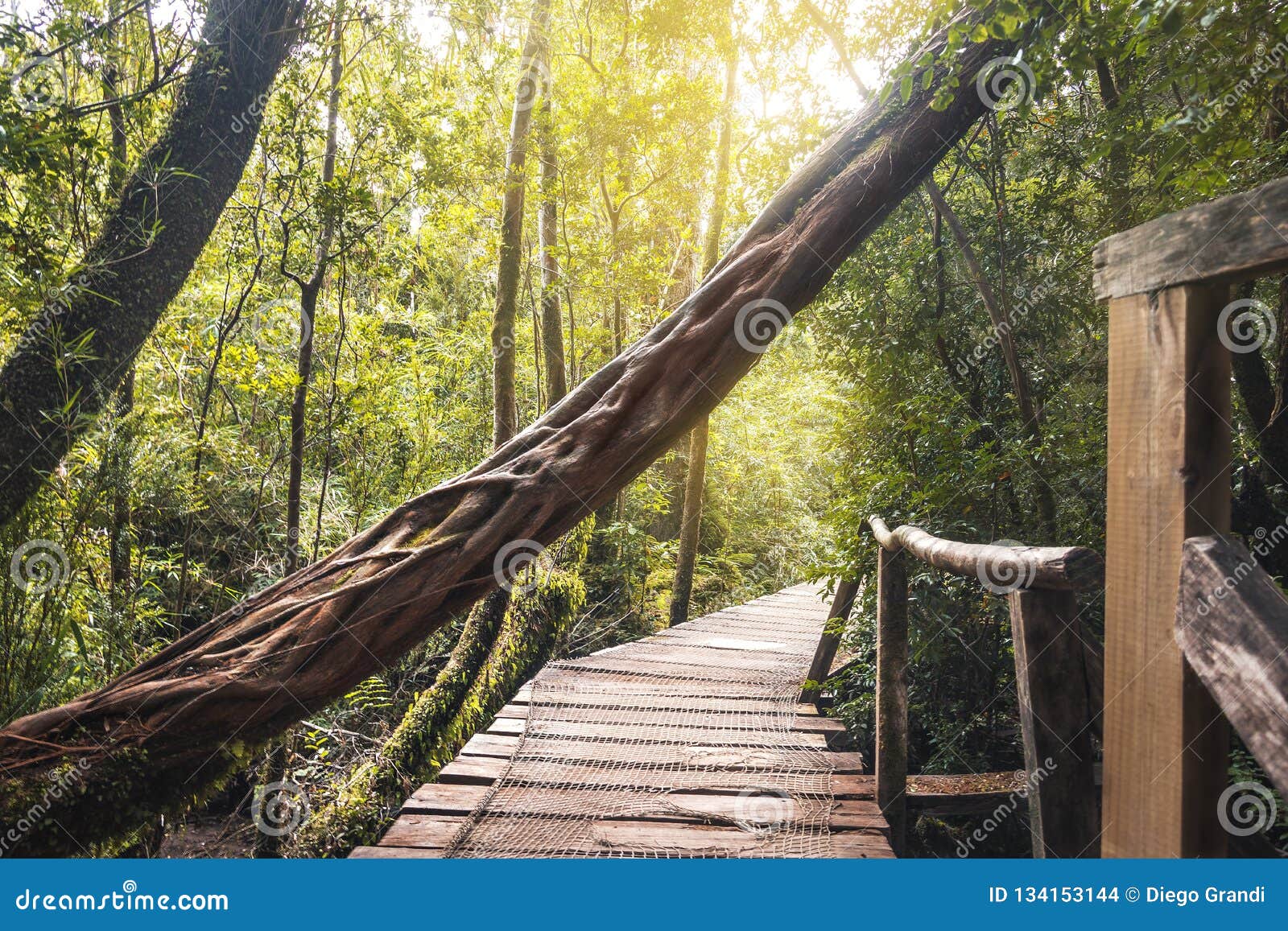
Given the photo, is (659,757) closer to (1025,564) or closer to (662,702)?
(662,702)

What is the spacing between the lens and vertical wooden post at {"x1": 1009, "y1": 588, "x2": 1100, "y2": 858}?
54.8 inches

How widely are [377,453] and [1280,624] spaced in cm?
633

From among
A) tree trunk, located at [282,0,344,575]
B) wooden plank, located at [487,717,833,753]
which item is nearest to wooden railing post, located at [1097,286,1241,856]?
Answer: wooden plank, located at [487,717,833,753]

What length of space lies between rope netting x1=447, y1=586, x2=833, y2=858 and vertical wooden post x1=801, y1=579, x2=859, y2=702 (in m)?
0.12

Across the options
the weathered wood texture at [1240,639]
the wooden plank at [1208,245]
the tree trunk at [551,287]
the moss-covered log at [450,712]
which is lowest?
the moss-covered log at [450,712]

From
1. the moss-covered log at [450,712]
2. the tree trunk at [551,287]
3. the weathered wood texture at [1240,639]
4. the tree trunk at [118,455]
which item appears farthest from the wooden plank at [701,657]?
the weathered wood texture at [1240,639]

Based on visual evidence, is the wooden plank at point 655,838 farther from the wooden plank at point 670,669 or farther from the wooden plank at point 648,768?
the wooden plank at point 670,669

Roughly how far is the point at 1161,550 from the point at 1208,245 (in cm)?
50

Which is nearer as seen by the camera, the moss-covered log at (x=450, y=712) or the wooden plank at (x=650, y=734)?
the wooden plank at (x=650, y=734)

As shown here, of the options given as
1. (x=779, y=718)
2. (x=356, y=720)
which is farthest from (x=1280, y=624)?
(x=356, y=720)

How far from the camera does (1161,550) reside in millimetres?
1223

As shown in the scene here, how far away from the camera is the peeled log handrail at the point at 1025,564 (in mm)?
1265

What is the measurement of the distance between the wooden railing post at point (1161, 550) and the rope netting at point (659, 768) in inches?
46.3

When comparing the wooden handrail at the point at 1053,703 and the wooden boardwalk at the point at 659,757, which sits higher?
the wooden handrail at the point at 1053,703
